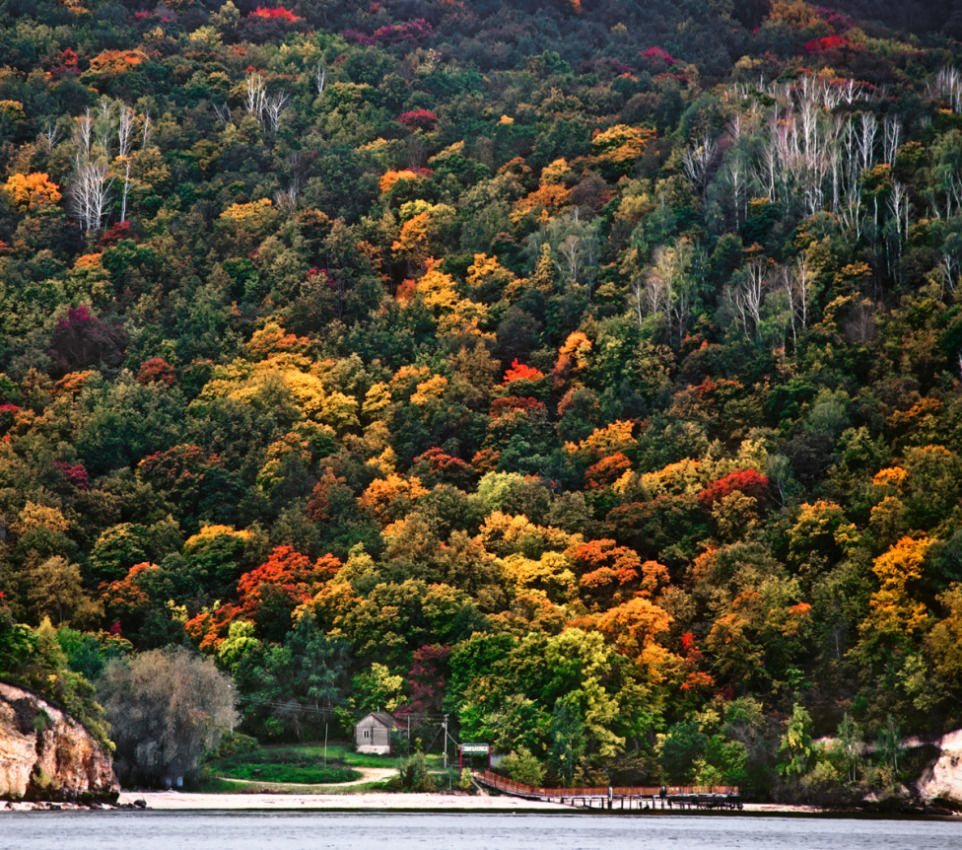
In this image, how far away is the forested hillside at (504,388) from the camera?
2677 inches

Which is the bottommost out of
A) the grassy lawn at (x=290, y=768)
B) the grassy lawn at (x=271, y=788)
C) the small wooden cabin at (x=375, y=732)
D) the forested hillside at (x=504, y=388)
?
the grassy lawn at (x=271, y=788)

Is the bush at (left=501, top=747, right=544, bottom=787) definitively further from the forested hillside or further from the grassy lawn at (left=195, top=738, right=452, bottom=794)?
the grassy lawn at (left=195, top=738, right=452, bottom=794)

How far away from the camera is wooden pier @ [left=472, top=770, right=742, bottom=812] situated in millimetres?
64875

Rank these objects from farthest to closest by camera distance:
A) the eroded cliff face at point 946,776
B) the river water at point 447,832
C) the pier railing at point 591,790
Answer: the pier railing at point 591,790 < the eroded cliff face at point 946,776 < the river water at point 447,832

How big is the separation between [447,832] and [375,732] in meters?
12.1

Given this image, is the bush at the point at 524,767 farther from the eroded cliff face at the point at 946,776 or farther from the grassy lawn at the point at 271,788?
the eroded cliff face at the point at 946,776

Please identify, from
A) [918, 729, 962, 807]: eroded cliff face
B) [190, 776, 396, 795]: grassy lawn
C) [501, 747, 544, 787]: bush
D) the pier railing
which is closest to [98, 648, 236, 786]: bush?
[190, 776, 396, 795]: grassy lawn

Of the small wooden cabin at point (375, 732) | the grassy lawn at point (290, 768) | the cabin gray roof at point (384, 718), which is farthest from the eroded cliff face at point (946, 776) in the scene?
the cabin gray roof at point (384, 718)

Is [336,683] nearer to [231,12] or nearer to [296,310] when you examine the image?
[296,310]

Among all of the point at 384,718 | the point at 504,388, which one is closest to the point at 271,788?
the point at 384,718

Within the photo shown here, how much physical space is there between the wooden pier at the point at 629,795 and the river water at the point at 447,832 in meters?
0.87

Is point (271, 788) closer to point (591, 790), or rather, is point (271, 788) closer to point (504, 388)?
point (591, 790)

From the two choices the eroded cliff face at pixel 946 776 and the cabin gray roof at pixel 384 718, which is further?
the cabin gray roof at pixel 384 718

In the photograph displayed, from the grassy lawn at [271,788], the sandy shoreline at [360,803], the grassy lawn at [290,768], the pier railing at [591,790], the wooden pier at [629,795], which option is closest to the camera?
the sandy shoreline at [360,803]
